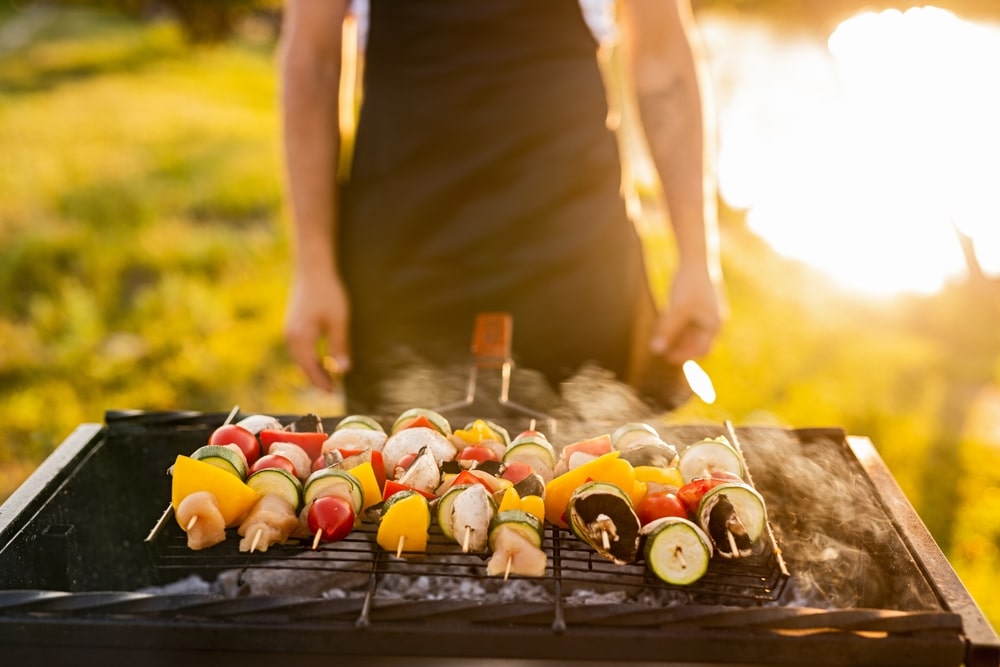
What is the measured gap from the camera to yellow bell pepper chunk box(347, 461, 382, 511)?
2.04 metres

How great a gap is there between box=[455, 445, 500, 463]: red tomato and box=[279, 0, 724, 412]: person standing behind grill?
3.23 ft

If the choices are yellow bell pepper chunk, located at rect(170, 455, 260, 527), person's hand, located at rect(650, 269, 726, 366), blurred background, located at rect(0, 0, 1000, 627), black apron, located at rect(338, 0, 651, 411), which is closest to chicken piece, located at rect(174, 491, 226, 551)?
yellow bell pepper chunk, located at rect(170, 455, 260, 527)

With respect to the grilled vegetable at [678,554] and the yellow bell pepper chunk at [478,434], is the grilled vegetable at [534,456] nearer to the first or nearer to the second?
the yellow bell pepper chunk at [478,434]

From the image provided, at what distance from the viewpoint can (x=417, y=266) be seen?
3.12 metres

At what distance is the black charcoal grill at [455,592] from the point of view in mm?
1599

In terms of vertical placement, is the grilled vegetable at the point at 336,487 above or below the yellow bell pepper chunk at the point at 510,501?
above

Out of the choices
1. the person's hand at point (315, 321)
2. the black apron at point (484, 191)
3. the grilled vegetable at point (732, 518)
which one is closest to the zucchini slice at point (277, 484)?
the grilled vegetable at point (732, 518)

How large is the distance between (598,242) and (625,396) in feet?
1.86

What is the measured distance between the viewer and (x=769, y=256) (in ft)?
27.1

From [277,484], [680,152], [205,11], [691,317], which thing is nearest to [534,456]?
[277,484]

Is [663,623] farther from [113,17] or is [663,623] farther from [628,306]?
[113,17]

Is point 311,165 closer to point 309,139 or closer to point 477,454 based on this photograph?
point 309,139

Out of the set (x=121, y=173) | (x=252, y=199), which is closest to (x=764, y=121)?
(x=252, y=199)

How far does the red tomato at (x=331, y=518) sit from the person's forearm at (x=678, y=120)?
1.55m
